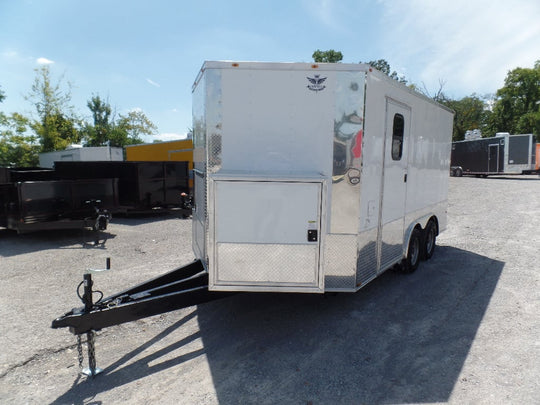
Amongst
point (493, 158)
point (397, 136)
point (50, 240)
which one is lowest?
point (50, 240)

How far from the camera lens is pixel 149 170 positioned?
11992 millimetres

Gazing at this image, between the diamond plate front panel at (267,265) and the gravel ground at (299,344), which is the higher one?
the diamond plate front panel at (267,265)

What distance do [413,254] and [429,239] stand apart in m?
1.06

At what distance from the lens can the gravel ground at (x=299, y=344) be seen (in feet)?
9.89

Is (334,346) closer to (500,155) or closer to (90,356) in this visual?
(90,356)

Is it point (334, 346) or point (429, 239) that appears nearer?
point (334, 346)

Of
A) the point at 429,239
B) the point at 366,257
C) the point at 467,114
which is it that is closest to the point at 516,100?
the point at 467,114

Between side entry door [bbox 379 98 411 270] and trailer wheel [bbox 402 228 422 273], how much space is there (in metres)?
0.67

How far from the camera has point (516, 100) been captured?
151 ft

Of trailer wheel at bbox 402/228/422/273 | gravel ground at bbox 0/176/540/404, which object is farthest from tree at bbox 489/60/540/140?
gravel ground at bbox 0/176/540/404

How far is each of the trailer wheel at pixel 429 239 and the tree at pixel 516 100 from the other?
152 feet

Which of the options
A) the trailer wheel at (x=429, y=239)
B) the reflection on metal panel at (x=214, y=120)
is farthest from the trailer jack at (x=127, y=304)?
the trailer wheel at (x=429, y=239)

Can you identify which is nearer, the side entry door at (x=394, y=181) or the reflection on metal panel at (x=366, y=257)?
the reflection on metal panel at (x=366, y=257)

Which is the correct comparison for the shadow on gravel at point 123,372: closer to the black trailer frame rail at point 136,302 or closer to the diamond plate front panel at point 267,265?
the black trailer frame rail at point 136,302
